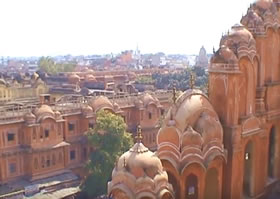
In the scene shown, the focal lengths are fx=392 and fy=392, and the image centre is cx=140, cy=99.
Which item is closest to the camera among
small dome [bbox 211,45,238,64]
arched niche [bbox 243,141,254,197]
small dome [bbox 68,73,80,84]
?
small dome [bbox 211,45,238,64]

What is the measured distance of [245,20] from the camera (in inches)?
796

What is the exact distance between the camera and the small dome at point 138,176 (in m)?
15.0

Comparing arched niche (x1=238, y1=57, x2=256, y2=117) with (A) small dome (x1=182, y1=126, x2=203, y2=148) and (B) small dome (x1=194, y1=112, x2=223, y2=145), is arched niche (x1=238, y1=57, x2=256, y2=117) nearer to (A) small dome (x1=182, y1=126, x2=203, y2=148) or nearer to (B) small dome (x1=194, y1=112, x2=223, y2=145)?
(B) small dome (x1=194, y1=112, x2=223, y2=145)

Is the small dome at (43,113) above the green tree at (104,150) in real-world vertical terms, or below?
above

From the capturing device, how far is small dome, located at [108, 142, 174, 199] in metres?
15.0

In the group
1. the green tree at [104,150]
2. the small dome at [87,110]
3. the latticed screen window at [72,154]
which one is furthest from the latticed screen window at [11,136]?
the small dome at [87,110]

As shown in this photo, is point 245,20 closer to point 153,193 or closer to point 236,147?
point 236,147

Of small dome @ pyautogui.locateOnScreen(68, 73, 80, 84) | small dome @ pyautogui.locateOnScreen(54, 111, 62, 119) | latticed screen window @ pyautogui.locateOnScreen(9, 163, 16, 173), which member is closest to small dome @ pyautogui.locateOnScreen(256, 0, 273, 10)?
small dome @ pyautogui.locateOnScreen(54, 111, 62, 119)

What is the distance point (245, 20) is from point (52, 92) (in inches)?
1931

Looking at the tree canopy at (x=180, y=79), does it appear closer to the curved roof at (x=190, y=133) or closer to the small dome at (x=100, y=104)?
the small dome at (x=100, y=104)

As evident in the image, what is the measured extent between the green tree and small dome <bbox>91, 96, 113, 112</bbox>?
176 inches

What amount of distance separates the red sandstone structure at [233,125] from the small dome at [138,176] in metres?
0.06

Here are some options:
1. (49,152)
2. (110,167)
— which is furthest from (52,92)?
(110,167)

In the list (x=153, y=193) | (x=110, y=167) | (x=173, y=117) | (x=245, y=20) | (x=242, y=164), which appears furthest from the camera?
(x=110, y=167)
